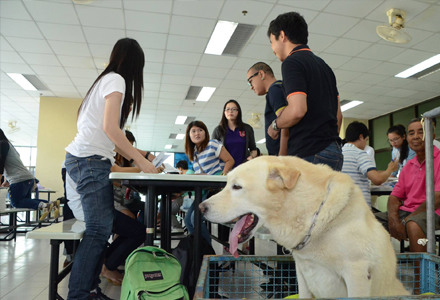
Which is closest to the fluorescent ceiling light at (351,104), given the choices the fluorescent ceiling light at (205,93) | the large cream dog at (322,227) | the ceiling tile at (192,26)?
the fluorescent ceiling light at (205,93)

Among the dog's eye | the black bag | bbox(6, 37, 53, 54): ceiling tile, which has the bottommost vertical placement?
the black bag

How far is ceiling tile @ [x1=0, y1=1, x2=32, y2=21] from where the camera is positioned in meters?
4.52

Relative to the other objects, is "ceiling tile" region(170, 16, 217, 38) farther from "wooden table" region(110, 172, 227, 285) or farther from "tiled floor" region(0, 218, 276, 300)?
"wooden table" region(110, 172, 227, 285)

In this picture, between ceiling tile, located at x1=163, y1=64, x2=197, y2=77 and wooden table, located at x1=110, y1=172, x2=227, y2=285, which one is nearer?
wooden table, located at x1=110, y1=172, x2=227, y2=285

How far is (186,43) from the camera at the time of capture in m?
5.68

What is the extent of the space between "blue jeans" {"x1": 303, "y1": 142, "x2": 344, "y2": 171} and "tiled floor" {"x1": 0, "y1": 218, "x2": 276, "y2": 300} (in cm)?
178

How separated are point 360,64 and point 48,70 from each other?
22.8ft

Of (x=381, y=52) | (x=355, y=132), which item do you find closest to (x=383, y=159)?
(x=381, y=52)

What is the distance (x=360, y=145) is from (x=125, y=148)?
8.03ft

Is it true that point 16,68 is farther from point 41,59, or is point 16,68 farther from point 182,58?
point 182,58

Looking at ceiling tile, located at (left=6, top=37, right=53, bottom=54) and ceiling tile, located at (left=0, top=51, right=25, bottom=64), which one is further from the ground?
ceiling tile, located at (left=6, top=37, right=53, bottom=54)

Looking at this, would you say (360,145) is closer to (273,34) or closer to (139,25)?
(273,34)

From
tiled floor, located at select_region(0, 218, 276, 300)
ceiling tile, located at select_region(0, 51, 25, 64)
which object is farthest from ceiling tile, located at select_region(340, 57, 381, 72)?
ceiling tile, located at select_region(0, 51, 25, 64)

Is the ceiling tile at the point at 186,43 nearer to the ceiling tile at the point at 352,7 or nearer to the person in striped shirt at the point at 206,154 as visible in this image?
the ceiling tile at the point at 352,7
